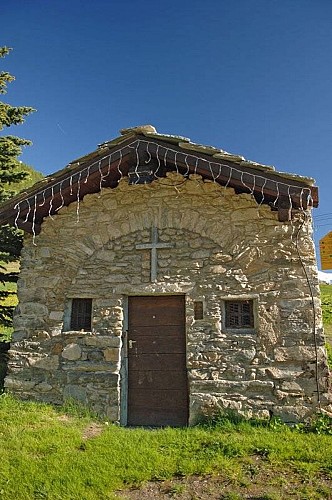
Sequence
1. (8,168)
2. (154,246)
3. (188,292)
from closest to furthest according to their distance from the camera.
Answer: (188,292)
(154,246)
(8,168)

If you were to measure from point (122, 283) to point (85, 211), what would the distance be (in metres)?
1.52

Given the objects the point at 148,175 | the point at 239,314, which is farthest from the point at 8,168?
the point at 239,314

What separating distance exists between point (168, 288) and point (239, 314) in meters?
1.19

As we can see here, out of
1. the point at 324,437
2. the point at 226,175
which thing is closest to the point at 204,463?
the point at 324,437

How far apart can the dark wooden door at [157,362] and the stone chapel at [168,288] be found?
0.02 meters

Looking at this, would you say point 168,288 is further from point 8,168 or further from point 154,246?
point 8,168

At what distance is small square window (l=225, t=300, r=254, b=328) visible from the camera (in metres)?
5.88

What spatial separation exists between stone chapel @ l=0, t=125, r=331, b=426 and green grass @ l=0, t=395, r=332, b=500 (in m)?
0.57

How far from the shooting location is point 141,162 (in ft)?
21.1

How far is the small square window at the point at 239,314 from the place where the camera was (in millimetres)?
5883

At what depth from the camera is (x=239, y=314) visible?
19.4ft

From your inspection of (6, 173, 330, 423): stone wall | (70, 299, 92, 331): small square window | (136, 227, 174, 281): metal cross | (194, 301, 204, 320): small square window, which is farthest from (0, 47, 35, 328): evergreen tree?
(194, 301, 204, 320): small square window

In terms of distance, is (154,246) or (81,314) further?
(81,314)

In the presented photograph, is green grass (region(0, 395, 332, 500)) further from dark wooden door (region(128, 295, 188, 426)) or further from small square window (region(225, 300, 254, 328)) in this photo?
small square window (region(225, 300, 254, 328))
